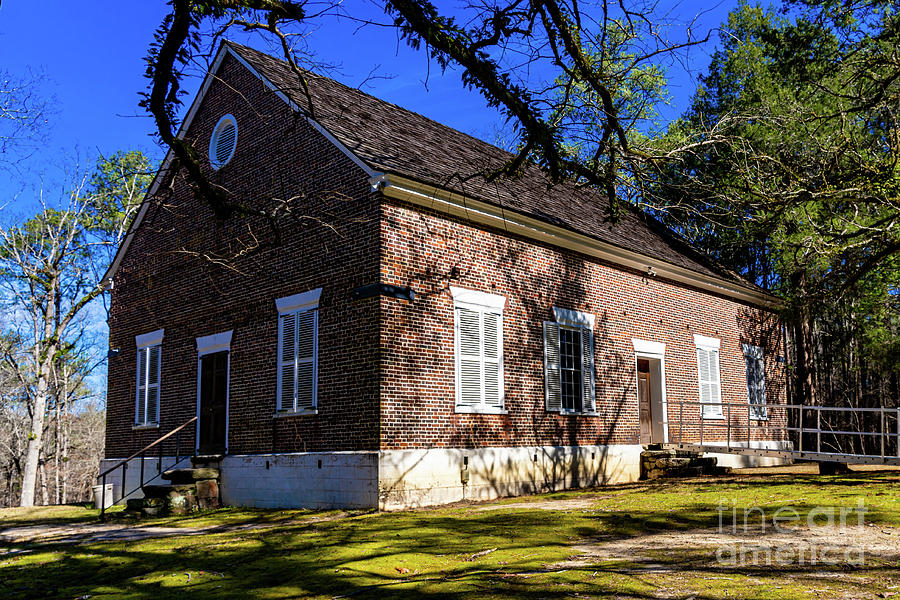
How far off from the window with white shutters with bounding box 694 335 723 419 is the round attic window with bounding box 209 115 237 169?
A: 1270cm

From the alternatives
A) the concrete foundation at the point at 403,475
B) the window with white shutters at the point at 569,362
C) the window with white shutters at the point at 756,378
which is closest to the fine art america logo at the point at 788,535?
the concrete foundation at the point at 403,475

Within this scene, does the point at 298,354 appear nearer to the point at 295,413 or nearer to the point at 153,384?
the point at 295,413

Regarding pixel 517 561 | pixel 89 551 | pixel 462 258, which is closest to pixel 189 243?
pixel 462 258

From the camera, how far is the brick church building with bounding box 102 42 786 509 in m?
12.9

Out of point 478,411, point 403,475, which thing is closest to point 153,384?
point 403,475

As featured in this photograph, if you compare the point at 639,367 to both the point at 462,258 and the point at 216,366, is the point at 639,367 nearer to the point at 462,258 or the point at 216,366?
the point at 462,258

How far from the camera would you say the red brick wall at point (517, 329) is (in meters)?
12.9

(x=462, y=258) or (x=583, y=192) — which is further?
(x=583, y=192)

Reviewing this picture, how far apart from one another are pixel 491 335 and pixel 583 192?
9.03m

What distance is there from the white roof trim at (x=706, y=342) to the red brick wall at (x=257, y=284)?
10.9 metres

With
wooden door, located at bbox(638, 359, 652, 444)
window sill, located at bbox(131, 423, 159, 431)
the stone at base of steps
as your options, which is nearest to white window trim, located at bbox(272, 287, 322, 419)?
window sill, located at bbox(131, 423, 159, 431)

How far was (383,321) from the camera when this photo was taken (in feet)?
41.1

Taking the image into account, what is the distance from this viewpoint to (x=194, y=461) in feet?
49.7

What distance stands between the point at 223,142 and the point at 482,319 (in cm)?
760
